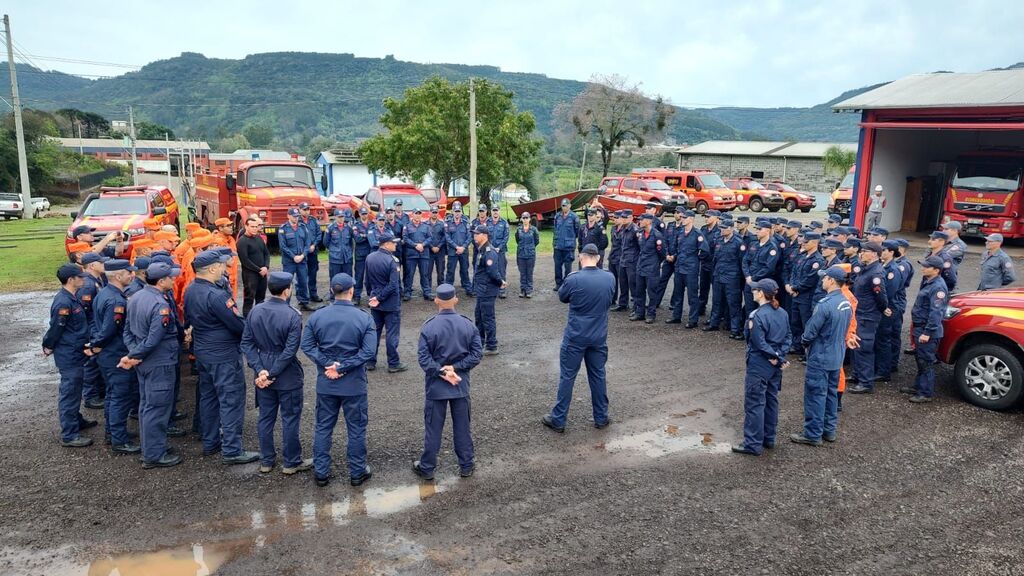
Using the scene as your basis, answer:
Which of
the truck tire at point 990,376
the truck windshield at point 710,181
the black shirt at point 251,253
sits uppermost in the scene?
the truck windshield at point 710,181

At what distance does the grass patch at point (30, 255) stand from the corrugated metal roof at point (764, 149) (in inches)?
1480

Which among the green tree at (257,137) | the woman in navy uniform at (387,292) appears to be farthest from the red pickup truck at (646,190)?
the green tree at (257,137)

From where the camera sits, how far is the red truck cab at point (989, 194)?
1805 centimetres

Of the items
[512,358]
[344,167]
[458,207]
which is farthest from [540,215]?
[344,167]

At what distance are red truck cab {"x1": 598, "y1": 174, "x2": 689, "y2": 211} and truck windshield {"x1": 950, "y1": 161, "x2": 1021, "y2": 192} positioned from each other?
8.71m

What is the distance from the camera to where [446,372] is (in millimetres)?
5402

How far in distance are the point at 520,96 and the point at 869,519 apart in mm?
122992

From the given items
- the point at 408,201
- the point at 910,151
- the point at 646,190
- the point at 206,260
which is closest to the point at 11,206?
the point at 408,201

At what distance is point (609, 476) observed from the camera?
571 centimetres

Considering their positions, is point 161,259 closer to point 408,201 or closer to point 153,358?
point 153,358

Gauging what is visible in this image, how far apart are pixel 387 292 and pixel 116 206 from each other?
10449 millimetres

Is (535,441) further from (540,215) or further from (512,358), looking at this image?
(540,215)

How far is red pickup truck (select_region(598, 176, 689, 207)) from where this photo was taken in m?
24.5

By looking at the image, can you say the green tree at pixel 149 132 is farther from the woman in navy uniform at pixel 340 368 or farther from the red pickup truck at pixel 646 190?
the woman in navy uniform at pixel 340 368
